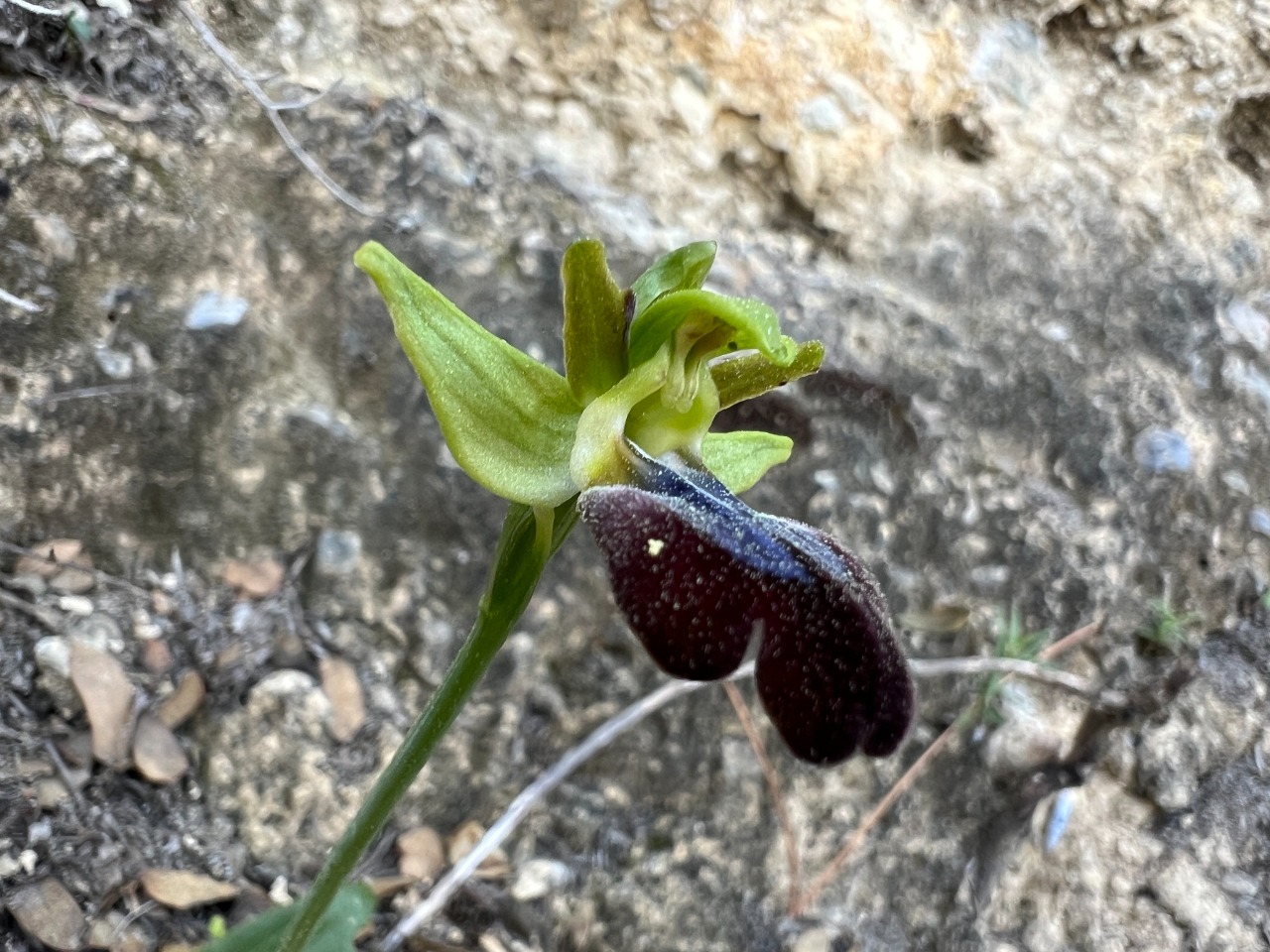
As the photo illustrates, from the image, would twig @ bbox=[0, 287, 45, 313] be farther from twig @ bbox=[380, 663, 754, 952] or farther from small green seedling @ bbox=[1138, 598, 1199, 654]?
small green seedling @ bbox=[1138, 598, 1199, 654]

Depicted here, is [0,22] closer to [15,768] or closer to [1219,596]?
[15,768]

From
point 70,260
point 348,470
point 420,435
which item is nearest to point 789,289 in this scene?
point 420,435

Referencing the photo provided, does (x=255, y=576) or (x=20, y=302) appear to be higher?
(x=20, y=302)

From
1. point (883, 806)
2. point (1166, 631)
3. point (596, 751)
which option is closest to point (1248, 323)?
point (1166, 631)

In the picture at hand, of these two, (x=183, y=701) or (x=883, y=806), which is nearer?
(x=183, y=701)

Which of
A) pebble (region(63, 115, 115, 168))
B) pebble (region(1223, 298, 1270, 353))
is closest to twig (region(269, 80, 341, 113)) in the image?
pebble (region(63, 115, 115, 168))

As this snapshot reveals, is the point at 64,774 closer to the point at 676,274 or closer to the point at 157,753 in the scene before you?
the point at 157,753

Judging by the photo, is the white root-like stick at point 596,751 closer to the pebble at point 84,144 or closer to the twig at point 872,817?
the twig at point 872,817
